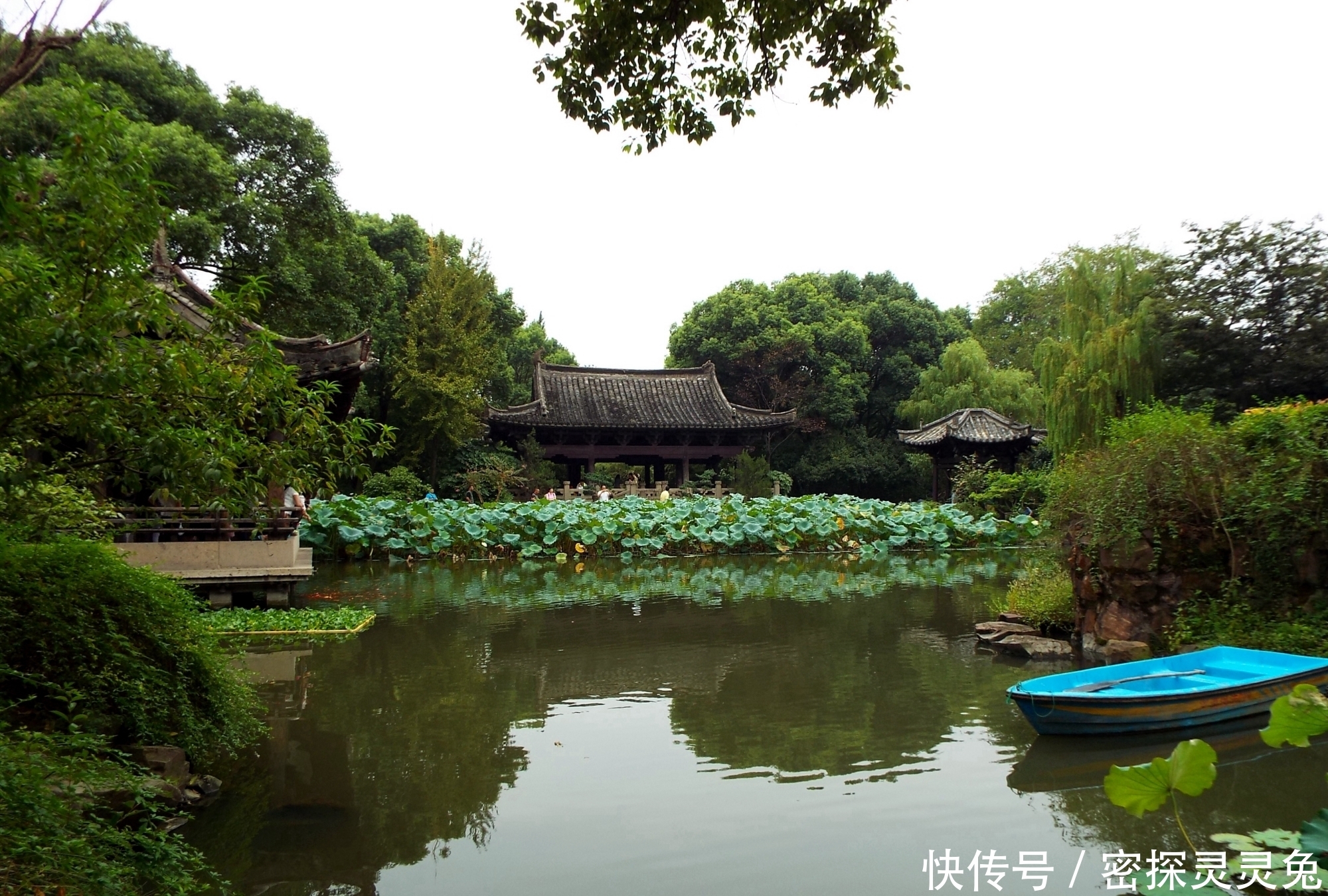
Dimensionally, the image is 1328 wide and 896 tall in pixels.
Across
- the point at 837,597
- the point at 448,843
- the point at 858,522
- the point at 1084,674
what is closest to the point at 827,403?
the point at 858,522

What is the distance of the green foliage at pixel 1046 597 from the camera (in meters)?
8.78

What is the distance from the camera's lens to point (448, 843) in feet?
13.9

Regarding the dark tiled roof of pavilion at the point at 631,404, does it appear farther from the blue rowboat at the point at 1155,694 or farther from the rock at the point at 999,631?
the blue rowboat at the point at 1155,694

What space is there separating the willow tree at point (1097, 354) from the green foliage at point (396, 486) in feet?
41.8

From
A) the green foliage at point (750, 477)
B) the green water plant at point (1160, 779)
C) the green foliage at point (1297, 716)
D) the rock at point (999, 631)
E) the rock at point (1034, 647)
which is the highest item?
the green foliage at point (750, 477)

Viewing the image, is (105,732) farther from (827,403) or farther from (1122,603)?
(827,403)

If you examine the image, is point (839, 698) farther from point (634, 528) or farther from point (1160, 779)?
point (634, 528)

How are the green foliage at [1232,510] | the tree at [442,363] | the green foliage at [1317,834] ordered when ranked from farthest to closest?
the tree at [442,363], the green foliage at [1232,510], the green foliage at [1317,834]

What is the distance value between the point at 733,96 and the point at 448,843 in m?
3.87

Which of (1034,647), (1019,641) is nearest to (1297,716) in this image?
(1034,647)

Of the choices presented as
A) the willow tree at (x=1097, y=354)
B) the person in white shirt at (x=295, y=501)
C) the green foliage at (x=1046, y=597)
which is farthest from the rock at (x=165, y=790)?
the willow tree at (x=1097, y=354)

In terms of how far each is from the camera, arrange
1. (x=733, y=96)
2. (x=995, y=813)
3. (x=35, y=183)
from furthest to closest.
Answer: (x=733, y=96), (x=995, y=813), (x=35, y=183)

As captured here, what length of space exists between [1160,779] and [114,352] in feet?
12.6

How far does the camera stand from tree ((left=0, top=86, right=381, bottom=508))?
3.33 meters
